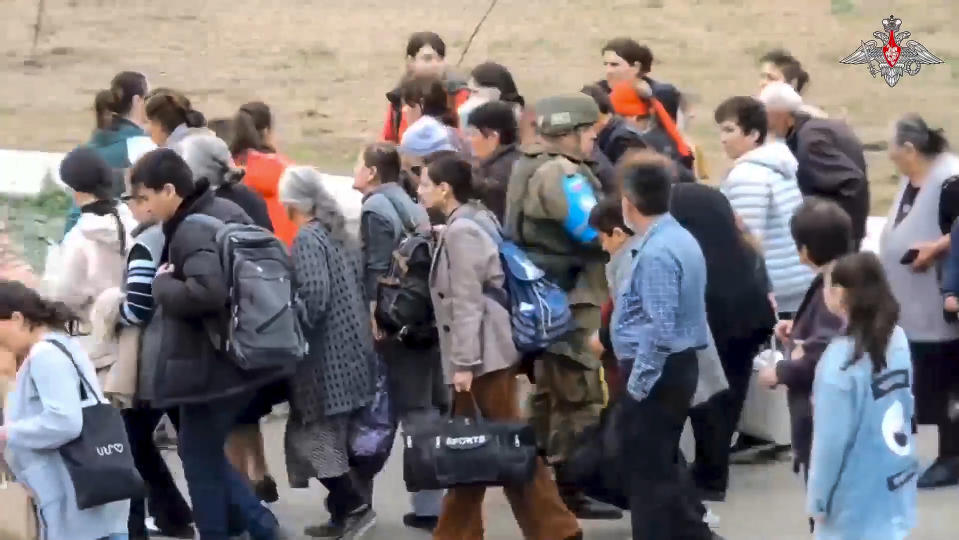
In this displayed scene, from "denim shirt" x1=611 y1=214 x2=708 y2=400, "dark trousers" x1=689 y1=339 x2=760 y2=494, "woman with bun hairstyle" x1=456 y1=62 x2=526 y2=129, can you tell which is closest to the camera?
"denim shirt" x1=611 y1=214 x2=708 y2=400

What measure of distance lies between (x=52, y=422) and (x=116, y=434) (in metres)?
0.22

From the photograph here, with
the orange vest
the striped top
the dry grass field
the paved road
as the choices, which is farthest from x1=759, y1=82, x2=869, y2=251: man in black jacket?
the dry grass field

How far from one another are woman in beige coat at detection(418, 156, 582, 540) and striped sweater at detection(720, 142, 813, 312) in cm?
143

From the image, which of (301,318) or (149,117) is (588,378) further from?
(149,117)

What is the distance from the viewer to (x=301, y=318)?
253 inches

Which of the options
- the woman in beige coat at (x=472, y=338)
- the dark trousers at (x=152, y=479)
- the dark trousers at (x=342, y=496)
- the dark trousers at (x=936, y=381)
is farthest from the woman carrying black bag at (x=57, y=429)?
the dark trousers at (x=936, y=381)

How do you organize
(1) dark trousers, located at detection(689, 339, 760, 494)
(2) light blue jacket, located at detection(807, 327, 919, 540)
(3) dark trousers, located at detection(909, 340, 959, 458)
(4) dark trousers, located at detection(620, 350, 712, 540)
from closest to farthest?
(2) light blue jacket, located at detection(807, 327, 919, 540) → (4) dark trousers, located at detection(620, 350, 712, 540) → (1) dark trousers, located at detection(689, 339, 760, 494) → (3) dark trousers, located at detection(909, 340, 959, 458)

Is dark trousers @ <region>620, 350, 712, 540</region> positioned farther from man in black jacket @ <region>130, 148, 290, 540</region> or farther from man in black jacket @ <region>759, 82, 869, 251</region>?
man in black jacket @ <region>759, 82, 869, 251</region>

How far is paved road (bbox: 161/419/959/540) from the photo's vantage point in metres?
6.96

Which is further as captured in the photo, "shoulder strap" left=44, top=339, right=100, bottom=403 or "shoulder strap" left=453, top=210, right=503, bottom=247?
"shoulder strap" left=453, top=210, right=503, bottom=247

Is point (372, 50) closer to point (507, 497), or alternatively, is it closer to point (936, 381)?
point (936, 381)

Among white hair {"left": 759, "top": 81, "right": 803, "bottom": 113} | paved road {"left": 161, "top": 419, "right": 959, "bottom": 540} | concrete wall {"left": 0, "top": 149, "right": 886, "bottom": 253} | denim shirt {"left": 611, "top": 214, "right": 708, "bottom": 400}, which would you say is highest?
white hair {"left": 759, "top": 81, "right": 803, "bottom": 113}

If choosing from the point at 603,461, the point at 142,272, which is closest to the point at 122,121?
the point at 142,272

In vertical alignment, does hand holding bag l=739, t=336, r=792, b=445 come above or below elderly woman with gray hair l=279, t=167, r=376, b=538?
below
